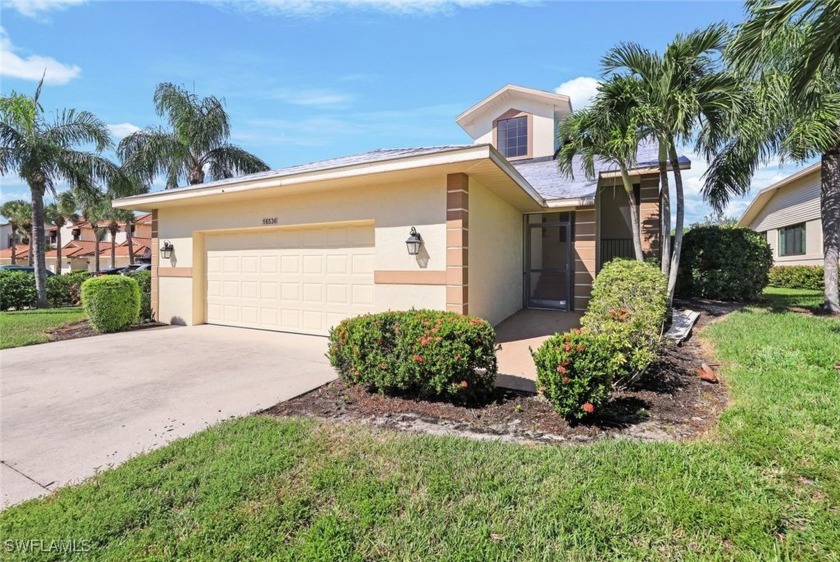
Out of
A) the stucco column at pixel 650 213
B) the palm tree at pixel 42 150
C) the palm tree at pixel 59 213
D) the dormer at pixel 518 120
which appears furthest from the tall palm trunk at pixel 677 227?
the palm tree at pixel 59 213

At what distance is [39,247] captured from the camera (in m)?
13.9

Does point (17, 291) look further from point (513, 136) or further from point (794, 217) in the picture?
point (794, 217)

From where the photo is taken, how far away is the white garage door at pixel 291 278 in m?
7.98

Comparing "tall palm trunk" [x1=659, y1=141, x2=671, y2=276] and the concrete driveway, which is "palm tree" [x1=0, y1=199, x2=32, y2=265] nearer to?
the concrete driveway

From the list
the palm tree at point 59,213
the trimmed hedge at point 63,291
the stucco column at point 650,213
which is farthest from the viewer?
the palm tree at point 59,213

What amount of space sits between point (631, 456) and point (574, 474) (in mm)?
580

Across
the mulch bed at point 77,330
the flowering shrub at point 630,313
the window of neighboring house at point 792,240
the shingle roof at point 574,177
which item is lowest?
the mulch bed at point 77,330

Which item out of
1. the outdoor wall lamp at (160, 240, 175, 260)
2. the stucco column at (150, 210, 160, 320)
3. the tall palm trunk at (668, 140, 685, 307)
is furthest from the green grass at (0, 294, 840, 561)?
the stucco column at (150, 210, 160, 320)

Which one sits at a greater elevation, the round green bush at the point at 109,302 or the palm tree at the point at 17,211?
the palm tree at the point at 17,211

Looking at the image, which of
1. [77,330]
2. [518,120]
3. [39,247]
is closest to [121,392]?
[77,330]

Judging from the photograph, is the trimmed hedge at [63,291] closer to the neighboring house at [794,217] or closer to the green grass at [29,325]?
the green grass at [29,325]

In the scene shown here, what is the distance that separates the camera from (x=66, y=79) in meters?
7.91

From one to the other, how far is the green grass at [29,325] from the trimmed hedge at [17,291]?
7.32 feet

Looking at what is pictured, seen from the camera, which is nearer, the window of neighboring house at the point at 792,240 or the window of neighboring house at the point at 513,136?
the window of neighboring house at the point at 513,136
